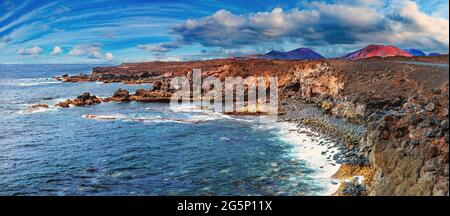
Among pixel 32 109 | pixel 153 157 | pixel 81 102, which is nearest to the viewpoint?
pixel 153 157

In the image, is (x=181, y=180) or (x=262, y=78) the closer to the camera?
(x=181, y=180)

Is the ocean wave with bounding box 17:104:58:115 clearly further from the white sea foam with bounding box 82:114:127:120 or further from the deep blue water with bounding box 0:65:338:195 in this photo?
the white sea foam with bounding box 82:114:127:120

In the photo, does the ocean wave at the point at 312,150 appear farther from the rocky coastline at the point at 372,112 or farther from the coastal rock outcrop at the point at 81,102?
the coastal rock outcrop at the point at 81,102

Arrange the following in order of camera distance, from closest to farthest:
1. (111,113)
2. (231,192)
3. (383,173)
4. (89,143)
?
(383,173)
(231,192)
(89,143)
(111,113)

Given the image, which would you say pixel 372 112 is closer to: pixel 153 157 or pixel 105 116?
pixel 153 157

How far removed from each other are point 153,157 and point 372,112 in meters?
20.6

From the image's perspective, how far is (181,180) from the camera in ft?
76.2

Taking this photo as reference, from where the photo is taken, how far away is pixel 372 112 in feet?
121

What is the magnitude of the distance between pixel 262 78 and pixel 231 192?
47424 millimetres

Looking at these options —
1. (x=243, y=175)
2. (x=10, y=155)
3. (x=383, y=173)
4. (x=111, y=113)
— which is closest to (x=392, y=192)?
(x=383, y=173)

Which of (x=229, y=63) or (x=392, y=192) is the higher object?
(x=229, y=63)

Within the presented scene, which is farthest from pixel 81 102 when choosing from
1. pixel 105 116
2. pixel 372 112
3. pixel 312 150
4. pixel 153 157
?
pixel 372 112
